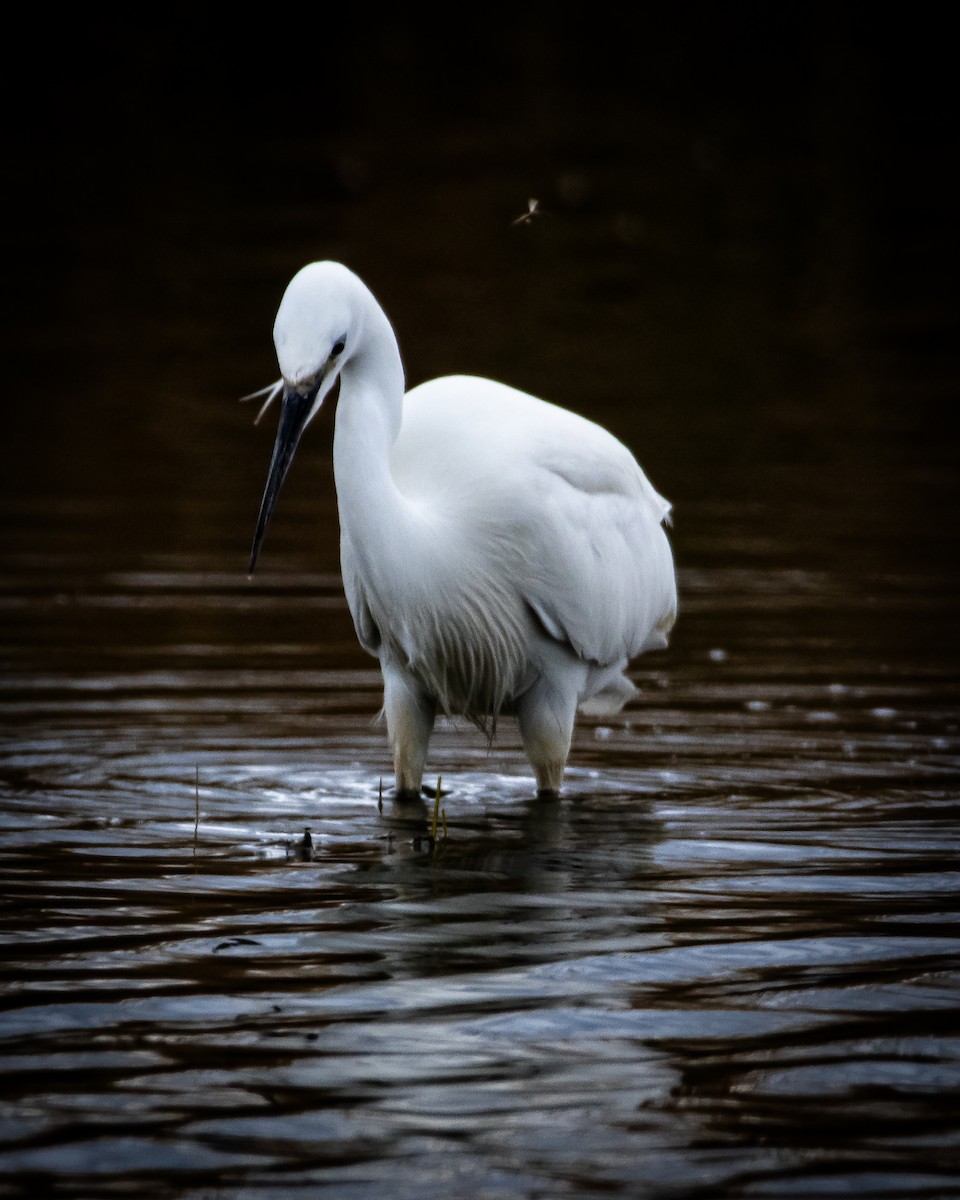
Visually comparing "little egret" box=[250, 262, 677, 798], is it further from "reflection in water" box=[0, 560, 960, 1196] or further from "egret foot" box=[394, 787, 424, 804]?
"reflection in water" box=[0, 560, 960, 1196]

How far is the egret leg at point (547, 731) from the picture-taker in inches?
274

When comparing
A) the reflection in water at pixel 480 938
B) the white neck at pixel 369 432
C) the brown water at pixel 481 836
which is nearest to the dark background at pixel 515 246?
the brown water at pixel 481 836

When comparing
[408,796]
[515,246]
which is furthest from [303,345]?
[515,246]

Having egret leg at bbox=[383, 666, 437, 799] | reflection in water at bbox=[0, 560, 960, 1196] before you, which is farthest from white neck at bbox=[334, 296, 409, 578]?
reflection in water at bbox=[0, 560, 960, 1196]

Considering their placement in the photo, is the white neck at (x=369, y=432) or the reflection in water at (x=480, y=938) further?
the white neck at (x=369, y=432)

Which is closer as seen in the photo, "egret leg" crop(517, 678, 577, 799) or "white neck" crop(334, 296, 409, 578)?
"white neck" crop(334, 296, 409, 578)

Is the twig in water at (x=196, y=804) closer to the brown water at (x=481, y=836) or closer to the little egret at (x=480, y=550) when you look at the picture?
the brown water at (x=481, y=836)

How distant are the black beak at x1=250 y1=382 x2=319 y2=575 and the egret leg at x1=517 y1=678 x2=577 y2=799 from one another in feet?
5.25

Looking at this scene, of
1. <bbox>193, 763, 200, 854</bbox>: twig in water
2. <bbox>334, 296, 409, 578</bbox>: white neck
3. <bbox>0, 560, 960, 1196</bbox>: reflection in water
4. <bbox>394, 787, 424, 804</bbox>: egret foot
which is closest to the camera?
<bbox>0, 560, 960, 1196</bbox>: reflection in water

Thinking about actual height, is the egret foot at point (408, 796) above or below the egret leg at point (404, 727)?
below

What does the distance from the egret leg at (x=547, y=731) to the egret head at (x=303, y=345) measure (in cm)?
160

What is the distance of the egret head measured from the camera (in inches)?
216

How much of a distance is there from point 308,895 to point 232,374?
12.3 meters

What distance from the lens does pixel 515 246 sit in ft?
81.3
